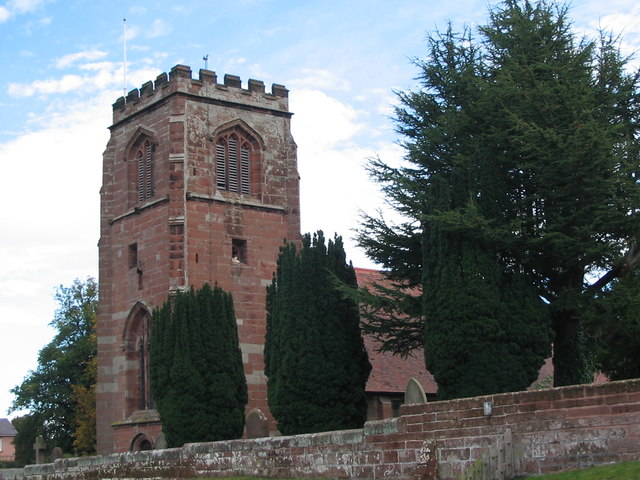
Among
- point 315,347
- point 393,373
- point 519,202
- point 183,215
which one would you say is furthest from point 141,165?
point 519,202

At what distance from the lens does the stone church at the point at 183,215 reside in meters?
32.7

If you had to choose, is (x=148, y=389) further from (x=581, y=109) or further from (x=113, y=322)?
(x=581, y=109)

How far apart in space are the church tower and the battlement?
44 millimetres

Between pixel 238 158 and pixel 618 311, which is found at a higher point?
pixel 238 158

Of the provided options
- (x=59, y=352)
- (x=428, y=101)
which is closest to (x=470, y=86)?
(x=428, y=101)

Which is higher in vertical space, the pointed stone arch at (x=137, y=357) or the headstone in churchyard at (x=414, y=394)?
the pointed stone arch at (x=137, y=357)

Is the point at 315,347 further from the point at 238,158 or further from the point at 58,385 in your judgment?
the point at 58,385

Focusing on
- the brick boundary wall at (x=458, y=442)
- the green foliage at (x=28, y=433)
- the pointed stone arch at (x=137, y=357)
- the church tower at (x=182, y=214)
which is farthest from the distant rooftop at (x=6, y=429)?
the brick boundary wall at (x=458, y=442)

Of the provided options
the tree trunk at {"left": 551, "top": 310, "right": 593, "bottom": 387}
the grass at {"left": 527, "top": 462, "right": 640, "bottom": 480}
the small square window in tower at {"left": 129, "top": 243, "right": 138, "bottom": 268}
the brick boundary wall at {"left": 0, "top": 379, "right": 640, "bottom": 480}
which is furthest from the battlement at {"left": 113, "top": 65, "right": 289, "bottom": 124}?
the grass at {"left": 527, "top": 462, "right": 640, "bottom": 480}

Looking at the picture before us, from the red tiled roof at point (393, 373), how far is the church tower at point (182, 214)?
3.85 meters

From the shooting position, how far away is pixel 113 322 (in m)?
34.9

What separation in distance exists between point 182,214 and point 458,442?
19.7 m

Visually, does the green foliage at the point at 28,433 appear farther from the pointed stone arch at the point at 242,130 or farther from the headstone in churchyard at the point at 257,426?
the headstone in churchyard at the point at 257,426

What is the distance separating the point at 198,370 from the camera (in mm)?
26719
